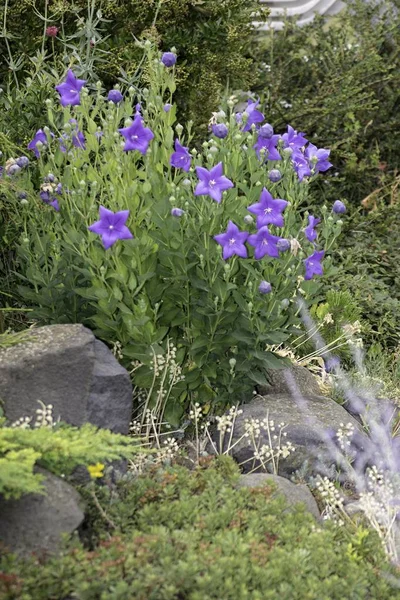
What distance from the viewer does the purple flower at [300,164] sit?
12.7 feet

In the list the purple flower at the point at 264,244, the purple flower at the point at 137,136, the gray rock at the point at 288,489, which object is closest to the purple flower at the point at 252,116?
the purple flower at the point at 137,136

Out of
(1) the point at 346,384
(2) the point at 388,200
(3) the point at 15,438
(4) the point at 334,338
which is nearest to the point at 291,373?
(1) the point at 346,384

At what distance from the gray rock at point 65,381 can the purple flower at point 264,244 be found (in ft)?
2.45

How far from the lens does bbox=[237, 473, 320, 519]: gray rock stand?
3293 mm

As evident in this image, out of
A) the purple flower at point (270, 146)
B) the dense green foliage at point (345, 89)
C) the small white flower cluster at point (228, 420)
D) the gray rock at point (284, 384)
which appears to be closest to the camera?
the small white flower cluster at point (228, 420)

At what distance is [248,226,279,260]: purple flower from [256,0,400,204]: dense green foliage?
10.6 feet

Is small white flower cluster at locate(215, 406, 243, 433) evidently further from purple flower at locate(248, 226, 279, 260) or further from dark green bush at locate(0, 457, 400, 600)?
purple flower at locate(248, 226, 279, 260)

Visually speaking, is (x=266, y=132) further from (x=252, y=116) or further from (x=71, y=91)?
(x=71, y=91)

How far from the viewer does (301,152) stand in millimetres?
4047

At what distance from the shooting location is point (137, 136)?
359 centimetres

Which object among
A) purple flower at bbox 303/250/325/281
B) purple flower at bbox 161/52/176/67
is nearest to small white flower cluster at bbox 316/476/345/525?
purple flower at bbox 303/250/325/281

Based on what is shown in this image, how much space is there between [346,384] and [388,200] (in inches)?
120

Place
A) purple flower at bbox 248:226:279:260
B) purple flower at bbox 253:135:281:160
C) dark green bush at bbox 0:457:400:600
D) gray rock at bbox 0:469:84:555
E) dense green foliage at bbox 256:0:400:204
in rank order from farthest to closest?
dense green foliage at bbox 256:0:400:204 < purple flower at bbox 253:135:281:160 < purple flower at bbox 248:226:279:260 < gray rock at bbox 0:469:84:555 < dark green bush at bbox 0:457:400:600

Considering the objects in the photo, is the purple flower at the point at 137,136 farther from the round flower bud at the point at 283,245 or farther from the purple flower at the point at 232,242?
the round flower bud at the point at 283,245
